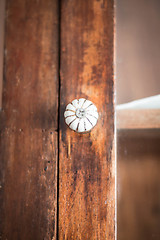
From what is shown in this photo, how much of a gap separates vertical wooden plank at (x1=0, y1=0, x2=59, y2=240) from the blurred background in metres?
0.21

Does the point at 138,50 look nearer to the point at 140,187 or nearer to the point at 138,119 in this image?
the point at 138,119

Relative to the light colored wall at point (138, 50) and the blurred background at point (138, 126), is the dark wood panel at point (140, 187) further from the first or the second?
the light colored wall at point (138, 50)

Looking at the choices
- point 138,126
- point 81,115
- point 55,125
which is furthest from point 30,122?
point 138,126

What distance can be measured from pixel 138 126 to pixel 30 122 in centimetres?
34

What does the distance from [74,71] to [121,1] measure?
286 mm

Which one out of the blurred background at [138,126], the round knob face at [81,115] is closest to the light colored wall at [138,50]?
the blurred background at [138,126]

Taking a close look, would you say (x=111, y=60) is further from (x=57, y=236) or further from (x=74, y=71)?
(x=57, y=236)

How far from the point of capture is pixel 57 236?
0.50 meters

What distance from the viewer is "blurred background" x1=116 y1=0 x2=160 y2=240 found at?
49cm

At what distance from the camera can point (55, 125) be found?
1.75 feet

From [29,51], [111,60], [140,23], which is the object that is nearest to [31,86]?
[29,51]

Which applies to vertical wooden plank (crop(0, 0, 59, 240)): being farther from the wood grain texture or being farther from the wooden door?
the wood grain texture

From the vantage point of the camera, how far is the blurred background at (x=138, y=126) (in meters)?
0.49

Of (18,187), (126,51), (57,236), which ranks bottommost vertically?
(57,236)
